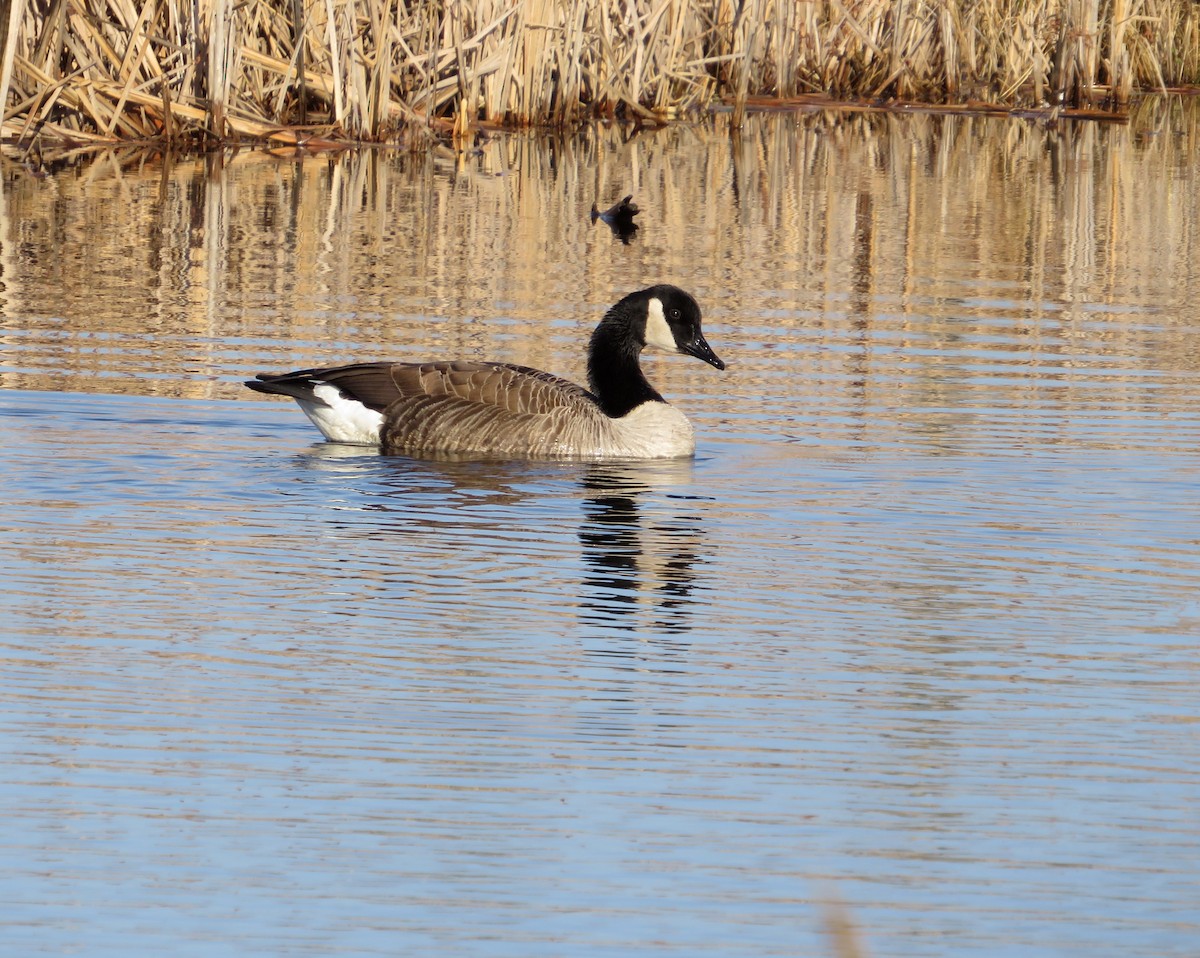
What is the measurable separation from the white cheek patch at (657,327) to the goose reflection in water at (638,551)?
41.2 inches

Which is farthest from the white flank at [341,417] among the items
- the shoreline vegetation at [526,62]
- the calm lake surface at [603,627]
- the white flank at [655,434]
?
the shoreline vegetation at [526,62]


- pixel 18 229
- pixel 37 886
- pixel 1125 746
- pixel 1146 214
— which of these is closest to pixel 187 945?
pixel 37 886

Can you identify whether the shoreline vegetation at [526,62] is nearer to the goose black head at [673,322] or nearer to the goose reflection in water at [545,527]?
the goose black head at [673,322]

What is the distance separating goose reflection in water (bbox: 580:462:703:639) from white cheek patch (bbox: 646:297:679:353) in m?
1.05

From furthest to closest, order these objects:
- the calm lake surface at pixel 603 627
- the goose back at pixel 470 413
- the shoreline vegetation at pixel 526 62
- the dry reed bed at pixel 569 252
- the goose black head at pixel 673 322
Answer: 1. the shoreline vegetation at pixel 526 62
2. the dry reed bed at pixel 569 252
3. the goose black head at pixel 673 322
4. the goose back at pixel 470 413
5. the calm lake surface at pixel 603 627

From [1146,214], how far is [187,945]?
16.7m

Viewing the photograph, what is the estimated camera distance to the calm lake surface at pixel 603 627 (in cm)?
476

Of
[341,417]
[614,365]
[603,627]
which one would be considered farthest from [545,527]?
[614,365]

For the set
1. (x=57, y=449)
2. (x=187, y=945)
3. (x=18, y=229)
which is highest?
(x=18, y=229)

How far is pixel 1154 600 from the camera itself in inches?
298

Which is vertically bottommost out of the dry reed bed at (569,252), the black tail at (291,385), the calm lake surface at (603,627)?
the calm lake surface at (603,627)

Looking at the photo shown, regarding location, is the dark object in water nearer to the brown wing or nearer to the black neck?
the black neck

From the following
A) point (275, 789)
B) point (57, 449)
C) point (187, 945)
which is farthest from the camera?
point (57, 449)

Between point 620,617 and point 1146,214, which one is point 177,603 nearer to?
point 620,617
